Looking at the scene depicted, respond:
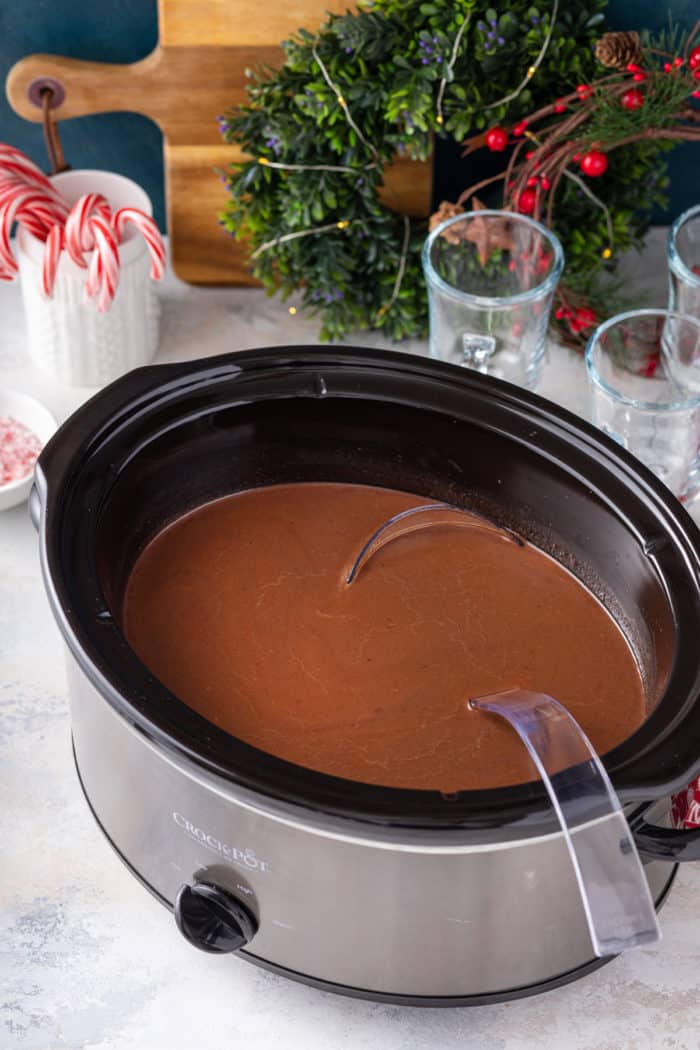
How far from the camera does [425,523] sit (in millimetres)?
1196

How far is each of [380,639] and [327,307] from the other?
0.51m

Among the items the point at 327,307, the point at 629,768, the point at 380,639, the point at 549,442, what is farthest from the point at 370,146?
the point at 629,768

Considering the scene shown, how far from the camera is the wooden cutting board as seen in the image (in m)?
1.44

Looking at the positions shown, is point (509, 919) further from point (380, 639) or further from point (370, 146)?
point (370, 146)

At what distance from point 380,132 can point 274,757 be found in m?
0.74

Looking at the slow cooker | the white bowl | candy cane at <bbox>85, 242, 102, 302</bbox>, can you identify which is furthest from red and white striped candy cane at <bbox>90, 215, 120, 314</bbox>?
the slow cooker

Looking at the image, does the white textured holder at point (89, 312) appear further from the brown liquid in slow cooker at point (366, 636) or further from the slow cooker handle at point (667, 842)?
the slow cooker handle at point (667, 842)

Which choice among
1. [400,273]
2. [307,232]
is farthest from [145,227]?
[400,273]

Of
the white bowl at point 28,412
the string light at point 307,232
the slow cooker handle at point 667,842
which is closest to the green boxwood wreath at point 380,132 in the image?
the string light at point 307,232

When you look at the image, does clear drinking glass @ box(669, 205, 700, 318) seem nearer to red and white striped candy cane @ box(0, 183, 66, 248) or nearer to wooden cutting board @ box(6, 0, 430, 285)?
wooden cutting board @ box(6, 0, 430, 285)

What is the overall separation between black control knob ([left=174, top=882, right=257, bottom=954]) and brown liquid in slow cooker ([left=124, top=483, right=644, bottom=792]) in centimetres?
10

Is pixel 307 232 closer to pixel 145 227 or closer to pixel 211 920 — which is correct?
pixel 145 227

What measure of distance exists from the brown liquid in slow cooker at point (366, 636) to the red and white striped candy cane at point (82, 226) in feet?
1.01

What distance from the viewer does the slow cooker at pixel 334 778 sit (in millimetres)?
885
